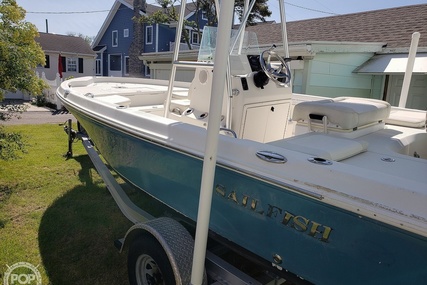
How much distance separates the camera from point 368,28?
28.2ft

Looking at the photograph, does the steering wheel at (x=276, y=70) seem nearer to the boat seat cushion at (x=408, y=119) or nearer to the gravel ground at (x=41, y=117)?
the boat seat cushion at (x=408, y=119)

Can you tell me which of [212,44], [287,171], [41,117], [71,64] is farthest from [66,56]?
[287,171]

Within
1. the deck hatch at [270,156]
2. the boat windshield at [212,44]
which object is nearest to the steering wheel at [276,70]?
the boat windshield at [212,44]

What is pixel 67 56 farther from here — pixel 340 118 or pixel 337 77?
pixel 340 118

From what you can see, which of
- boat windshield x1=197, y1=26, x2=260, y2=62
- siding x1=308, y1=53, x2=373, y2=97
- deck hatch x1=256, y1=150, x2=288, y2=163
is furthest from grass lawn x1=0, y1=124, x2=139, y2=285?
siding x1=308, y1=53, x2=373, y2=97

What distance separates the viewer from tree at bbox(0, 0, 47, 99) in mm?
3994

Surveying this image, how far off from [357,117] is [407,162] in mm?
579

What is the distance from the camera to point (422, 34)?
7.11 m

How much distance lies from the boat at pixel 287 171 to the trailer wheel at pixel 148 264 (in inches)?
12.3

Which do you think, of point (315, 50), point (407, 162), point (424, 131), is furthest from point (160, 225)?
point (315, 50)

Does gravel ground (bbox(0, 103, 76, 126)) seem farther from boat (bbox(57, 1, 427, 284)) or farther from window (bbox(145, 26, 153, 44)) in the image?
window (bbox(145, 26, 153, 44))

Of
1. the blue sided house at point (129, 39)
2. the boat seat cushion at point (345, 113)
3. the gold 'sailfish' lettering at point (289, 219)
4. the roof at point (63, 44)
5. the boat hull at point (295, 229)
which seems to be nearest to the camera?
the boat hull at point (295, 229)

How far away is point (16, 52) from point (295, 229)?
398cm

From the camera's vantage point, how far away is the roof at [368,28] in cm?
755
